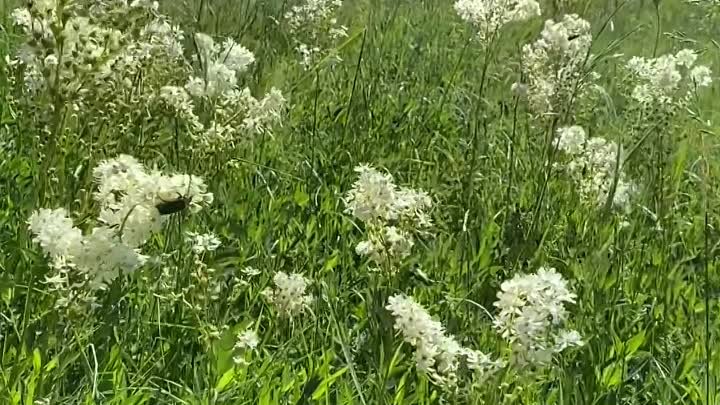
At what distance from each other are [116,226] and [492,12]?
181 centimetres

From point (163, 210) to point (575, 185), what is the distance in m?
1.65

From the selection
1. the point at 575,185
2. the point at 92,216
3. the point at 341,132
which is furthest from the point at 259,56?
the point at 92,216

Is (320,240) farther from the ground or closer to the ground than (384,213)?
closer to the ground

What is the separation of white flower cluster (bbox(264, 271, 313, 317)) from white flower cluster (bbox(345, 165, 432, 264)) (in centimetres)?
15

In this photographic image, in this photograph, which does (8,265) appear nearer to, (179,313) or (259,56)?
(179,313)

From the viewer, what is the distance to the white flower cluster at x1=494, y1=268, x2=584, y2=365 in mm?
1632

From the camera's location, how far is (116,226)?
159 cm

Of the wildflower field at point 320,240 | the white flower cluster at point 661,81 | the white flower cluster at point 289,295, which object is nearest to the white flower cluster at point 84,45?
the wildflower field at point 320,240

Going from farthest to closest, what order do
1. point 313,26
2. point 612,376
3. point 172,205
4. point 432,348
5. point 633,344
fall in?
point 313,26, point 633,344, point 612,376, point 432,348, point 172,205

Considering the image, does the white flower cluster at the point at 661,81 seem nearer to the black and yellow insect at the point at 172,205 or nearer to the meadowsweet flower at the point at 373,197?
the meadowsweet flower at the point at 373,197

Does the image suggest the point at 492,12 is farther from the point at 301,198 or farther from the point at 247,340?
the point at 247,340

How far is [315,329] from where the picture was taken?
2.04 m

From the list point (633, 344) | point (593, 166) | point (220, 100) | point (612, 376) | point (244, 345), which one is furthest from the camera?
point (593, 166)

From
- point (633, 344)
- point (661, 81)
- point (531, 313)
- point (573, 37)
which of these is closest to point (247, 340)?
point (531, 313)
